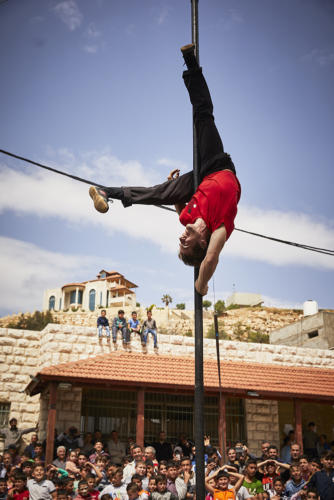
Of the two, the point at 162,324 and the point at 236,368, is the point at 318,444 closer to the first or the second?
the point at 236,368

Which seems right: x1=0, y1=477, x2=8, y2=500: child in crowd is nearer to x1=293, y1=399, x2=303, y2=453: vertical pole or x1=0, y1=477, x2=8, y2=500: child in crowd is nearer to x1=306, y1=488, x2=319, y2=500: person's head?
x1=306, y1=488, x2=319, y2=500: person's head

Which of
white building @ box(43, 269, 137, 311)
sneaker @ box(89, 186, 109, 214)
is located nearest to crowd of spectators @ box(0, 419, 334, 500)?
sneaker @ box(89, 186, 109, 214)

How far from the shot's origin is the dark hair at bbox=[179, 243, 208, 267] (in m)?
3.46

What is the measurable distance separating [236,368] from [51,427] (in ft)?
18.2

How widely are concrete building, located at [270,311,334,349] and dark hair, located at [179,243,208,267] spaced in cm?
1874

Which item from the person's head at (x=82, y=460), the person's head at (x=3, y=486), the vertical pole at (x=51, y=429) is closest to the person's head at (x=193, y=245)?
the person's head at (x=3, y=486)

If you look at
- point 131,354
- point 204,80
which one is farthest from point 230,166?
point 131,354

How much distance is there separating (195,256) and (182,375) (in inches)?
420

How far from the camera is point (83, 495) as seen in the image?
26.5 feet

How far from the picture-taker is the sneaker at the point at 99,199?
12.7 feet

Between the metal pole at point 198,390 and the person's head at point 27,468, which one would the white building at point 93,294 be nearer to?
the person's head at point 27,468

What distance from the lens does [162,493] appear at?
25.8 ft

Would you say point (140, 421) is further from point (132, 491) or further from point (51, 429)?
point (132, 491)

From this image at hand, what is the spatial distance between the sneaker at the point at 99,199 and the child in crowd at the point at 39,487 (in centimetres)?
570
